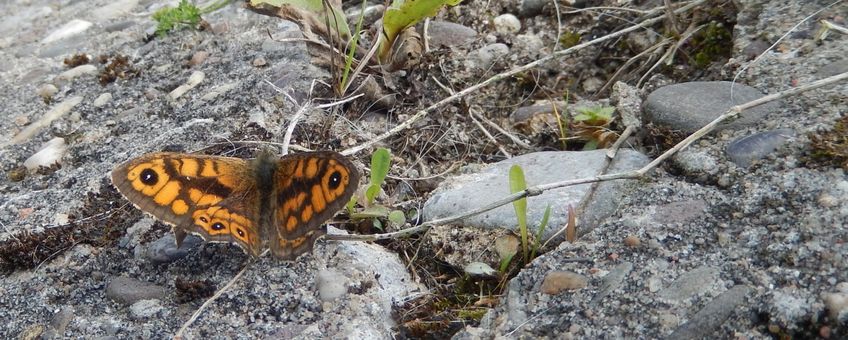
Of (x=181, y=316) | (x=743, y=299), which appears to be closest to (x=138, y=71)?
(x=181, y=316)

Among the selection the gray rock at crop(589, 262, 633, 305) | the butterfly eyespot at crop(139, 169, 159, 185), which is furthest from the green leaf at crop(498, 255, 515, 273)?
the butterfly eyespot at crop(139, 169, 159, 185)

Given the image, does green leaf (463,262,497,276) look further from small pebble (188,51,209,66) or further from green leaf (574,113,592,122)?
small pebble (188,51,209,66)

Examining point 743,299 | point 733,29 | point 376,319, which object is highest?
point 733,29

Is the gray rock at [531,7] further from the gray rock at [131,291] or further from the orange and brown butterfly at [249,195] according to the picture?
the gray rock at [131,291]

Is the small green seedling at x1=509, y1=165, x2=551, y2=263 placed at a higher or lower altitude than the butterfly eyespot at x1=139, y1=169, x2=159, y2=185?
lower

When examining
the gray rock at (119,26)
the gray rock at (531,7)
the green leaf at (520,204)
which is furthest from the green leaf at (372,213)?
the gray rock at (119,26)

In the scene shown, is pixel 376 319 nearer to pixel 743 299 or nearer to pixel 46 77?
pixel 743 299
